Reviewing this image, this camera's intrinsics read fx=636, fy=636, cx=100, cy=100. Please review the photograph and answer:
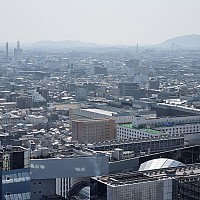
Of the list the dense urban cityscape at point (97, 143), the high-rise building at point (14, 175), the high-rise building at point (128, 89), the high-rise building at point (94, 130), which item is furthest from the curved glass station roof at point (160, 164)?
the high-rise building at point (128, 89)

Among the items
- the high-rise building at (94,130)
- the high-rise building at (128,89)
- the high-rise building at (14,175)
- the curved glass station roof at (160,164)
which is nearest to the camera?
the high-rise building at (14,175)

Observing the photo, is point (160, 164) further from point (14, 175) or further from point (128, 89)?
point (128, 89)

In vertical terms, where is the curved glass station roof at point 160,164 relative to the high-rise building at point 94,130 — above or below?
above

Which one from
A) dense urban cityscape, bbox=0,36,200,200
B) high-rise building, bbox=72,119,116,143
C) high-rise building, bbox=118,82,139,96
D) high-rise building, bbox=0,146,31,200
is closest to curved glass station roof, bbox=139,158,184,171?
dense urban cityscape, bbox=0,36,200,200

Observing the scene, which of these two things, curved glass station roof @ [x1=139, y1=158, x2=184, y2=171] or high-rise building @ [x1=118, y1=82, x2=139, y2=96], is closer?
curved glass station roof @ [x1=139, y1=158, x2=184, y2=171]

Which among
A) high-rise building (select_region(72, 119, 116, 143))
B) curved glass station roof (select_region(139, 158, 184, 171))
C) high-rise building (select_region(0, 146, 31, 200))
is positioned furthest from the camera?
high-rise building (select_region(72, 119, 116, 143))

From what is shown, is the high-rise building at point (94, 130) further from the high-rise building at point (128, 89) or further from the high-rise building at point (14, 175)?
the high-rise building at point (128, 89)

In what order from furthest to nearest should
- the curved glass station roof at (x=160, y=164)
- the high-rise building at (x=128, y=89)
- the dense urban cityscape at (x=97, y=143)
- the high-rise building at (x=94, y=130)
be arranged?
the high-rise building at (x=128, y=89), the high-rise building at (x=94, y=130), the curved glass station roof at (x=160, y=164), the dense urban cityscape at (x=97, y=143)

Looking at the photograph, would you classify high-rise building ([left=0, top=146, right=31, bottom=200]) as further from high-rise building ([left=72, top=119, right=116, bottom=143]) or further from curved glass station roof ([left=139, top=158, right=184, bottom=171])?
high-rise building ([left=72, top=119, right=116, bottom=143])

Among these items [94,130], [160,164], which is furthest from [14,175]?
[94,130]
